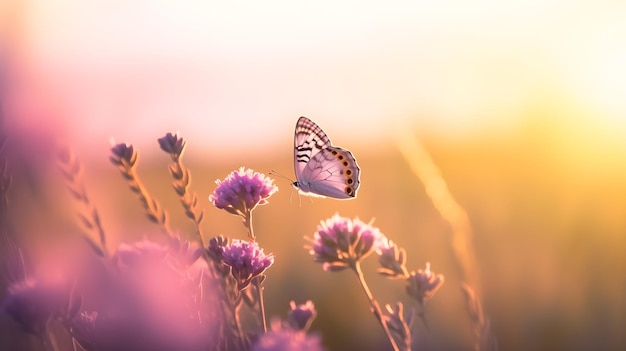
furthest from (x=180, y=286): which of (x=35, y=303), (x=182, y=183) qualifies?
(x=182, y=183)

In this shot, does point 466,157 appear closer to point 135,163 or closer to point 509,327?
point 509,327

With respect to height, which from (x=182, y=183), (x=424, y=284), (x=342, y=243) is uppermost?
(x=182, y=183)

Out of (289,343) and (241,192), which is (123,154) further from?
(289,343)

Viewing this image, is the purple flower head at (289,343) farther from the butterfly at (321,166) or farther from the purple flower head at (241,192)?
the butterfly at (321,166)

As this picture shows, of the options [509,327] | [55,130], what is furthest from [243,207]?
[509,327]

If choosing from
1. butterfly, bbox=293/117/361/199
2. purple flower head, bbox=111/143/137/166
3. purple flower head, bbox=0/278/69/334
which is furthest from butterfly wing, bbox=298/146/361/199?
purple flower head, bbox=0/278/69/334

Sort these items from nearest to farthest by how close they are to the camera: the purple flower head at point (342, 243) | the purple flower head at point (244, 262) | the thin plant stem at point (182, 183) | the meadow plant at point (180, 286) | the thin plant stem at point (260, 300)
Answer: the meadow plant at point (180, 286) < the thin plant stem at point (260, 300) < the purple flower head at point (244, 262) < the purple flower head at point (342, 243) < the thin plant stem at point (182, 183)

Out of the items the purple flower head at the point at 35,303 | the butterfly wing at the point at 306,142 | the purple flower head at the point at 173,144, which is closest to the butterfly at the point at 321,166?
the butterfly wing at the point at 306,142

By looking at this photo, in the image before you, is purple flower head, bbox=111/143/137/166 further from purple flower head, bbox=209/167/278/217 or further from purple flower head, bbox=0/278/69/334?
purple flower head, bbox=0/278/69/334
